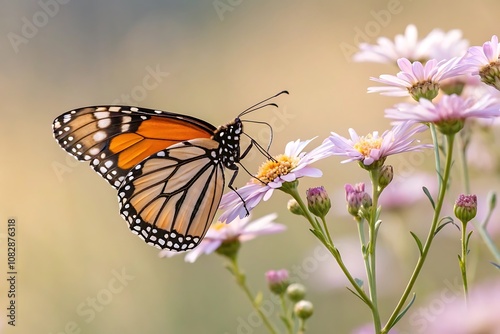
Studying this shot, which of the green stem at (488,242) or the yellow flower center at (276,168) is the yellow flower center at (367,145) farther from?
the green stem at (488,242)

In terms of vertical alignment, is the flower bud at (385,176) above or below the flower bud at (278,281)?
above

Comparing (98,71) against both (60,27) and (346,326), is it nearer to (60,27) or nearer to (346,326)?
(60,27)

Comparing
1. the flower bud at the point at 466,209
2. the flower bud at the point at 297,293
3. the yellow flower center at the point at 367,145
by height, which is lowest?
the flower bud at the point at 297,293

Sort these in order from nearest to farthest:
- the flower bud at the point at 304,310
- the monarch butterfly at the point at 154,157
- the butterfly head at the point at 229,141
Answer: the flower bud at the point at 304,310 → the monarch butterfly at the point at 154,157 → the butterfly head at the point at 229,141

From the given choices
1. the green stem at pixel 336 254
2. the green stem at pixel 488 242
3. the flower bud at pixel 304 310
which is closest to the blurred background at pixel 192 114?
the green stem at pixel 488 242

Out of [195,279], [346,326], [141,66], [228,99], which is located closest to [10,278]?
[195,279]

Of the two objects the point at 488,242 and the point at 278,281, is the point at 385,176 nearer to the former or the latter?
the point at 488,242

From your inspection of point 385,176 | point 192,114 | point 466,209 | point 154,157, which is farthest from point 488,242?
point 192,114
